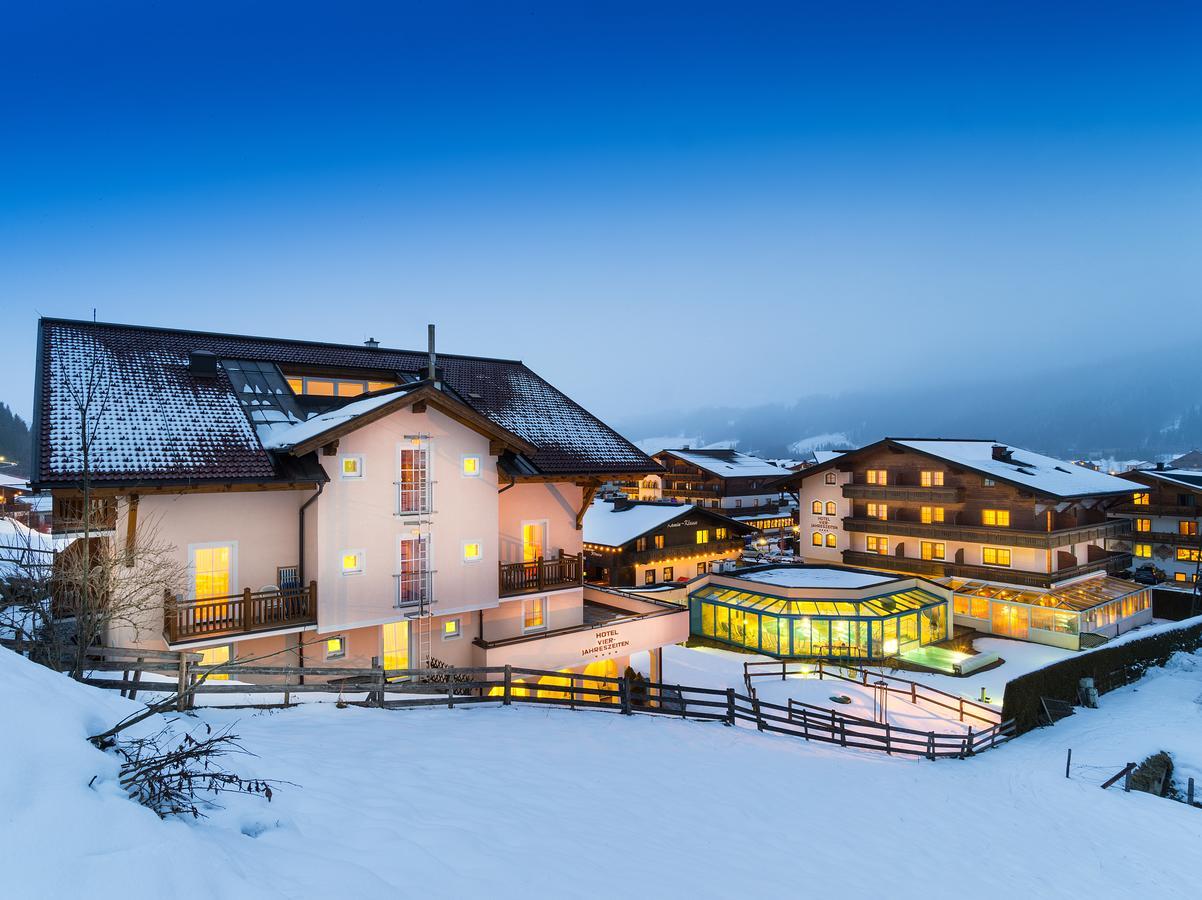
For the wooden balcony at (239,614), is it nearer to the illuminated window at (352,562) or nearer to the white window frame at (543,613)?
the illuminated window at (352,562)

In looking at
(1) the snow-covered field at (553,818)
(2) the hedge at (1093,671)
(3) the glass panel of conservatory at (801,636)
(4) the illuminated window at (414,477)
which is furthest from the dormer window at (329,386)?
(2) the hedge at (1093,671)

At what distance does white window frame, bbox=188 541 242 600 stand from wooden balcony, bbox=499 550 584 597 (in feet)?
23.9

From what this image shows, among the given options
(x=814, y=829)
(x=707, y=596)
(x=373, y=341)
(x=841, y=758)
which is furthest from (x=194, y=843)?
(x=707, y=596)

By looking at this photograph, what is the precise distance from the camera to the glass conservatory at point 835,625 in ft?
108

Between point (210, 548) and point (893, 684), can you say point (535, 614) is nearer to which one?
point (210, 548)

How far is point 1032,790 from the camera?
57.3 ft

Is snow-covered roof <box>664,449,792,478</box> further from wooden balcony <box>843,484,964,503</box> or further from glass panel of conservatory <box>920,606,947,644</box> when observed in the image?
glass panel of conservatory <box>920,606,947,644</box>

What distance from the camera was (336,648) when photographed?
17562mm

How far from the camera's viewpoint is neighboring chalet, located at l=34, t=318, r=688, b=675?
→ 15.4 metres

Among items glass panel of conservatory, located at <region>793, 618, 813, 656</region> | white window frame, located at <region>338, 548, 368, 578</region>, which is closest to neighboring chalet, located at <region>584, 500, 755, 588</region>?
glass panel of conservatory, located at <region>793, 618, 813, 656</region>

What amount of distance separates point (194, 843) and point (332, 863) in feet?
4.37

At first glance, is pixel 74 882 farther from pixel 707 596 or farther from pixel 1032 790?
pixel 707 596

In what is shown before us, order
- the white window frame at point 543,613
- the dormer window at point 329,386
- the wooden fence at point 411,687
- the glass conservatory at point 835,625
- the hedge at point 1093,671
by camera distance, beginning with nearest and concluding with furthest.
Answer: the wooden fence at point 411,687 < the dormer window at point 329,386 < the white window frame at point 543,613 < the hedge at point 1093,671 < the glass conservatory at point 835,625

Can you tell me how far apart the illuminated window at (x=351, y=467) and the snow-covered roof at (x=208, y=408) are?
705 mm
